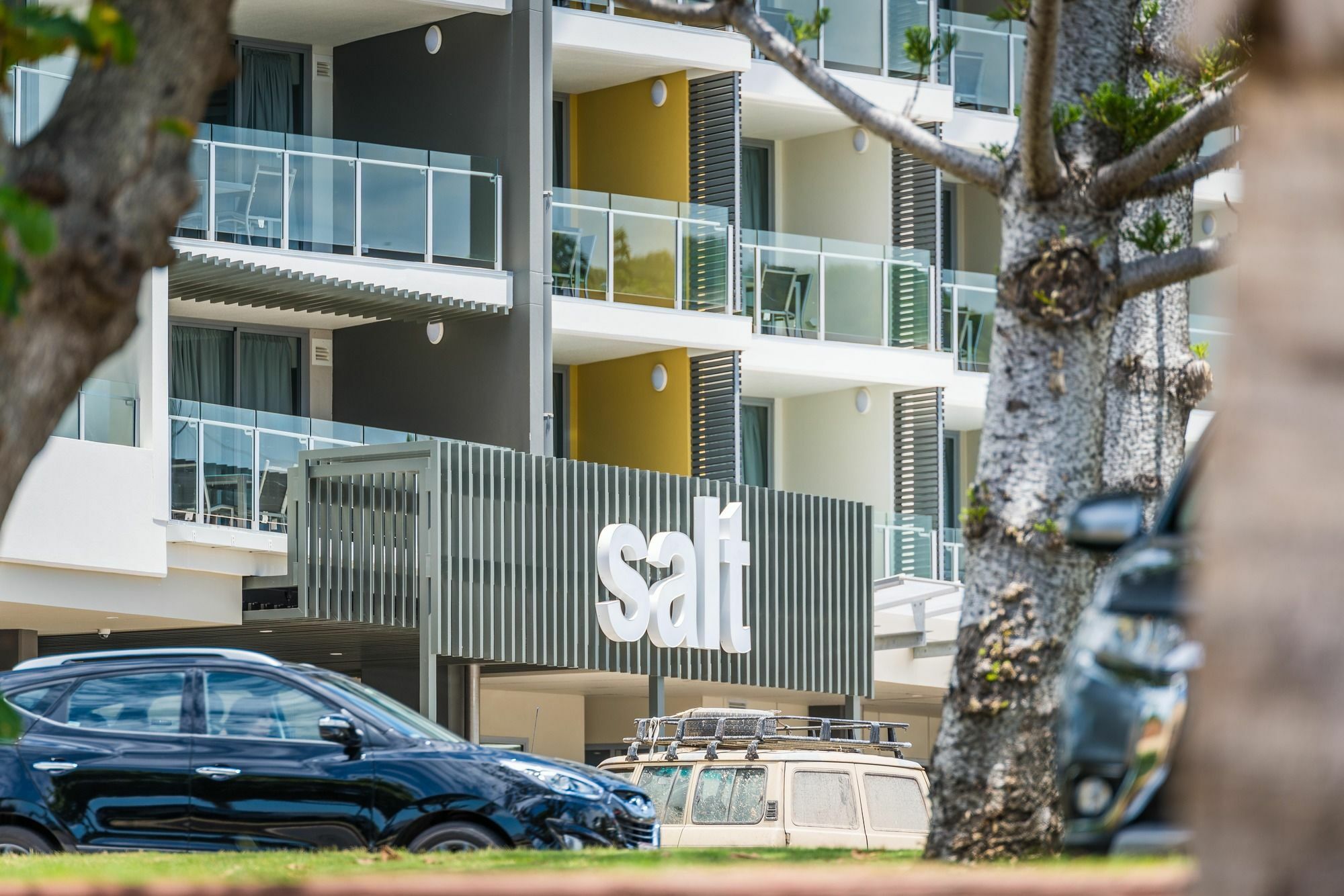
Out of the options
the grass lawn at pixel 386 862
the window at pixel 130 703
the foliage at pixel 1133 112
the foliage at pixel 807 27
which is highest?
the foliage at pixel 807 27

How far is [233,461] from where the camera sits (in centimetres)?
2445

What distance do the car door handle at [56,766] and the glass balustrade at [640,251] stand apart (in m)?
16.9

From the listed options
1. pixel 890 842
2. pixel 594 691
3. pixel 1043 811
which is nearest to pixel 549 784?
pixel 1043 811

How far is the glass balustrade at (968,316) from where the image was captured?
115ft

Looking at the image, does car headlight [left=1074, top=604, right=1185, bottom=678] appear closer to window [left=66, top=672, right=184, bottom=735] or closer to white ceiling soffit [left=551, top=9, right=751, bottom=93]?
window [left=66, top=672, right=184, bottom=735]

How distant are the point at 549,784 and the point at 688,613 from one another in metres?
14.2

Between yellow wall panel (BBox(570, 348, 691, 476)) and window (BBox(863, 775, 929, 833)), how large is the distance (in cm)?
1147

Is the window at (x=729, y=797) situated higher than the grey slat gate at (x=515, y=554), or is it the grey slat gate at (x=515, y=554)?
the grey slat gate at (x=515, y=554)

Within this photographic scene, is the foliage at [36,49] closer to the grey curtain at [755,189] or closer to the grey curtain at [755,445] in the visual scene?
the grey curtain at [755,445]

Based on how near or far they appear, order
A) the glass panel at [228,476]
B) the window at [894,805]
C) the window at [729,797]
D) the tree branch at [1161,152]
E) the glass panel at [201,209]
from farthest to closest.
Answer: the glass panel at [201,209]
the glass panel at [228,476]
the window at [894,805]
the window at [729,797]
the tree branch at [1161,152]

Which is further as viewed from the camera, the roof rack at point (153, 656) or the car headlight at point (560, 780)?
the roof rack at point (153, 656)

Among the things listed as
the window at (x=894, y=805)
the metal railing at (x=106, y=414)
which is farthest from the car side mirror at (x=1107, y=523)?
the metal railing at (x=106, y=414)

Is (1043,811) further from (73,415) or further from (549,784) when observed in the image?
(73,415)

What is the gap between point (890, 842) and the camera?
802 inches
